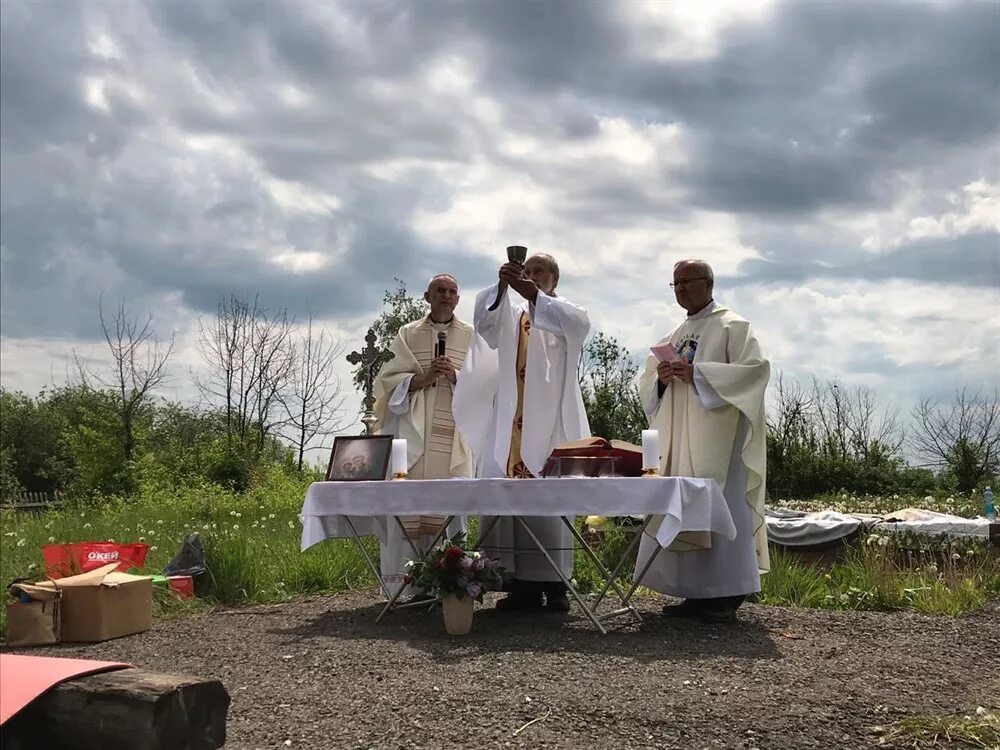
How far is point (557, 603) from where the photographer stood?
645 cm

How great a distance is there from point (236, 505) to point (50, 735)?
12.6 m

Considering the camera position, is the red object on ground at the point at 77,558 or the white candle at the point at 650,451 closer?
the white candle at the point at 650,451

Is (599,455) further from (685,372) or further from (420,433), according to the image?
(420,433)

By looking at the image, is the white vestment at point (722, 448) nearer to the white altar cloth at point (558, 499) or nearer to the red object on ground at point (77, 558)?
the white altar cloth at point (558, 499)

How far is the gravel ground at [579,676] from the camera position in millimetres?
3797

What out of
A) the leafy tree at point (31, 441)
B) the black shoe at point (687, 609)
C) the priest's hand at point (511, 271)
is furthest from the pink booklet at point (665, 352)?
the leafy tree at point (31, 441)

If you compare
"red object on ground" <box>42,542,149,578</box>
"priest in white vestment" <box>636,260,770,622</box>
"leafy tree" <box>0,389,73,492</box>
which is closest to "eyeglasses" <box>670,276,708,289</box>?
"priest in white vestment" <box>636,260,770,622</box>

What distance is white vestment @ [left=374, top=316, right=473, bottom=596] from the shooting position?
711 cm

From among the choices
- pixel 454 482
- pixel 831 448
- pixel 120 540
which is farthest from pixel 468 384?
pixel 831 448

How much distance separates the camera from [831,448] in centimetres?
2166

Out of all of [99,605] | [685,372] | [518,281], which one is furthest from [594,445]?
[99,605]

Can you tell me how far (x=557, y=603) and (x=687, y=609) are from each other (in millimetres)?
811

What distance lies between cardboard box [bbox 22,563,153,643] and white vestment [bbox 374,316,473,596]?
5.42 feet

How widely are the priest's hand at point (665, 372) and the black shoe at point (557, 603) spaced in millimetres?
1501
